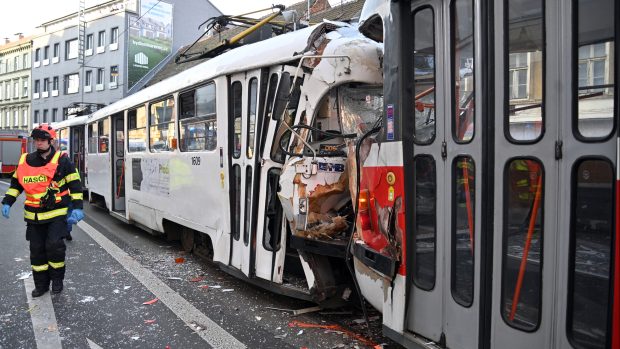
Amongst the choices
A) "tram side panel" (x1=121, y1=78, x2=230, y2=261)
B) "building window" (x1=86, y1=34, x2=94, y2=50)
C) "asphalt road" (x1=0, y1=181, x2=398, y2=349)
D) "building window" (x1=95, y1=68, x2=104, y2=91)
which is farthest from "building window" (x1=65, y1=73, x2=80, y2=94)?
"asphalt road" (x1=0, y1=181, x2=398, y2=349)

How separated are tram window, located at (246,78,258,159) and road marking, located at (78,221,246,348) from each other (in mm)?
1566

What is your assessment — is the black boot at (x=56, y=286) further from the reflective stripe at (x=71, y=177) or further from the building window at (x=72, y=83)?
the building window at (x=72, y=83)

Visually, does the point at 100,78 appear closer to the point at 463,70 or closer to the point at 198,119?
the point at 198,119

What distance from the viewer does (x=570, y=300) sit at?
2172mm

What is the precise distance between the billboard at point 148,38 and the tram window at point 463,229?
3703 centimetres

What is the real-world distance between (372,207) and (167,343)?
78.6 inches

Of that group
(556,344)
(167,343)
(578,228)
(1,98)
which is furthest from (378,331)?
(1,98)

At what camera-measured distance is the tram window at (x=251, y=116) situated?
4721 millimetres

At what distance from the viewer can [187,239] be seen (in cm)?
705

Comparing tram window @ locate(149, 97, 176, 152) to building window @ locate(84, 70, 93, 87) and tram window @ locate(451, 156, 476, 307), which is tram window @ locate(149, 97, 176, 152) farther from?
building window @ locate(84, 70, 93, 87)

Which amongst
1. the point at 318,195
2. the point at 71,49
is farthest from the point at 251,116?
the point at 71,49

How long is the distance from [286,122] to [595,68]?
2.71m

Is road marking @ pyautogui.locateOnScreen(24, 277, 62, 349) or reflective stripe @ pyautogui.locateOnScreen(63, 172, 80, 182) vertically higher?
reflective stripe @ pyautogui.locateOnScreen(63, 172, 80, 182)

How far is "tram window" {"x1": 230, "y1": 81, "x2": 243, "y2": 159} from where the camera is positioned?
4.96m
